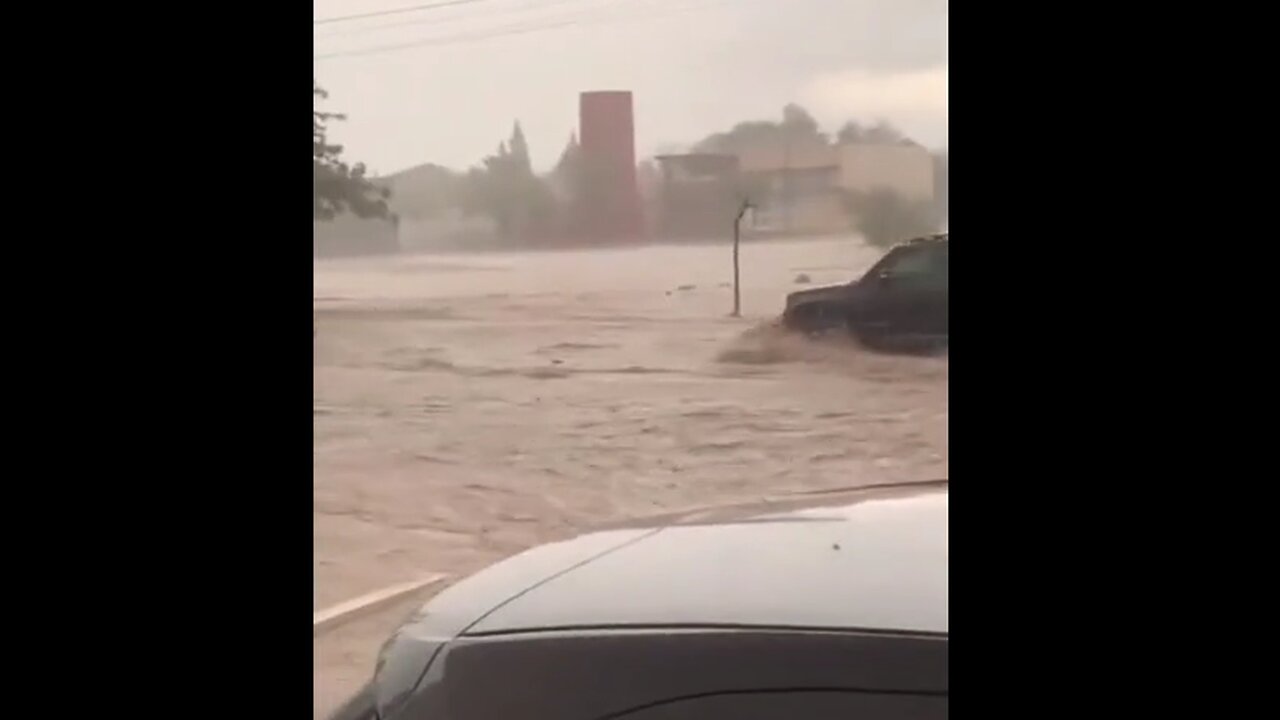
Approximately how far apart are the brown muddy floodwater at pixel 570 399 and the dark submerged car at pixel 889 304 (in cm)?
1

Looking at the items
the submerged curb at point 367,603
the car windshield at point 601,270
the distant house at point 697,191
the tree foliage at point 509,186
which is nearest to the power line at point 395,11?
the car windshield at point 601,270

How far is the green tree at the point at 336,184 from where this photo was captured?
1.11 meters

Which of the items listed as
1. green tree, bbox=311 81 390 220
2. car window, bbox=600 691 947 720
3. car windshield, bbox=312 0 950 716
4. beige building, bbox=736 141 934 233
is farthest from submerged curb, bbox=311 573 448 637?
beige building, bbox=736 141 934 233

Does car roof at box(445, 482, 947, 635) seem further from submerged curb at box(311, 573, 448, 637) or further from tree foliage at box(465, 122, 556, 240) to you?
tree foliage at box(465, 122, 556, 240)

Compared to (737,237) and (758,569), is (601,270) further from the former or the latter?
(758,569)

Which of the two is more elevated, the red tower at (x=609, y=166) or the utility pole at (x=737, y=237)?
the red tower at (x=609, y=166)

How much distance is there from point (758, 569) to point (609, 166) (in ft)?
1.25

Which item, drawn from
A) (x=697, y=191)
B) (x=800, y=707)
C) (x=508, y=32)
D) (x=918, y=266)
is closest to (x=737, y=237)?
(x=697, y=191)

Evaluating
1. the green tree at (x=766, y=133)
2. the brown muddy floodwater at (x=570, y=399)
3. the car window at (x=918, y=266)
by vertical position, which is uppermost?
→ the green tree at (x=766, y=133)

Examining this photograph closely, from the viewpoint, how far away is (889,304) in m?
1.16

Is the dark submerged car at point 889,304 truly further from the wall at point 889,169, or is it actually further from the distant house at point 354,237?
the distant house at point 354,237

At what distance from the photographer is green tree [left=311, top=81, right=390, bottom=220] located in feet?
3.66
